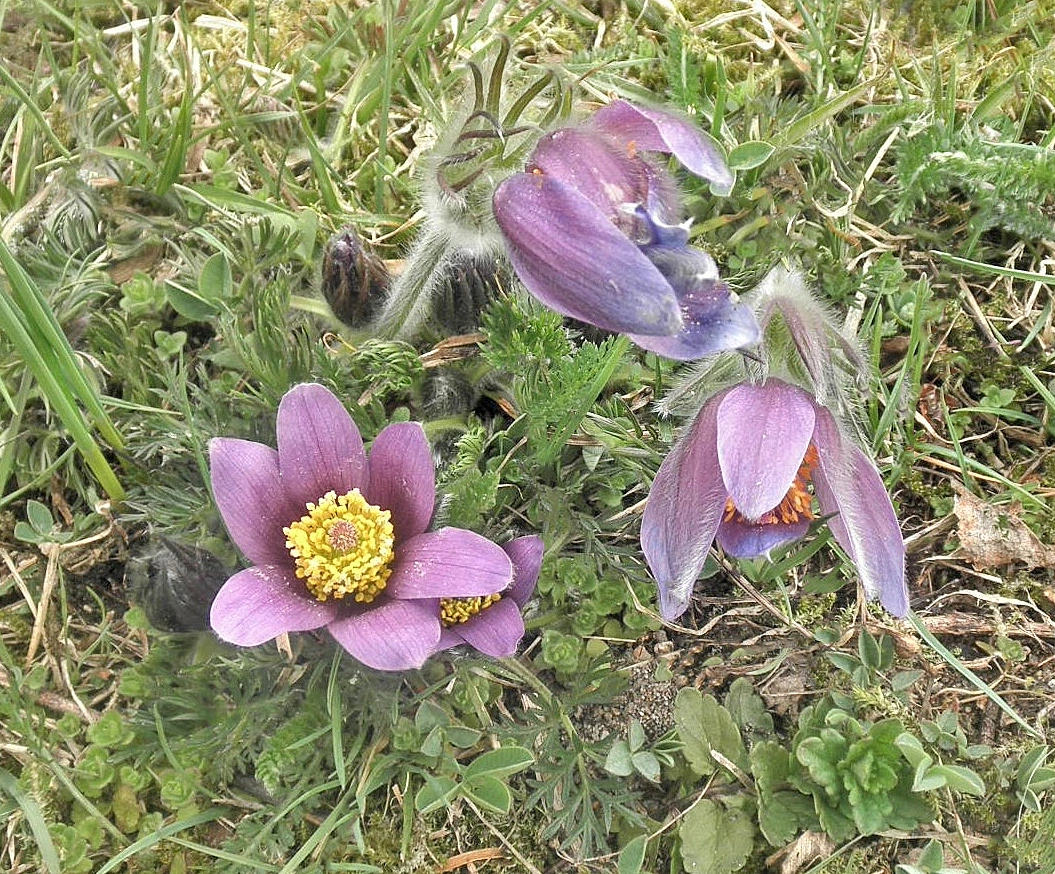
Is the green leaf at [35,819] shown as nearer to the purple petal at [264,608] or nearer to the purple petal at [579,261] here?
the purple petal at [264,608]

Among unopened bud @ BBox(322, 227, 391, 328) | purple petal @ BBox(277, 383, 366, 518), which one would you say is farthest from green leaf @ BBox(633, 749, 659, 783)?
unopened bud @ BBox(322, 227, 391, 328)

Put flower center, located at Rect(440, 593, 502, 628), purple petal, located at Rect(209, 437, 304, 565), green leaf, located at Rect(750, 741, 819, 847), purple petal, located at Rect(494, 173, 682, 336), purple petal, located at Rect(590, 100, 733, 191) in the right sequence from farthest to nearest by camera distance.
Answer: green leaf, located at Rect(750, 741, 819, 847), flower center, located at Rect(440, 593, 502, 628), purple petal, located at Rect(209, 437, 304, 565), purple petal, located at Rect(590, 100, 733, 191), purple petal, located at Rect(494, 173, 682, 336)

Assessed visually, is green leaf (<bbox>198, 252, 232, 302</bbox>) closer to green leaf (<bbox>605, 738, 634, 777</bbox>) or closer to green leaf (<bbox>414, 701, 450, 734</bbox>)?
green leaf (<bbox>414, 701, 450, 734</bbox>)

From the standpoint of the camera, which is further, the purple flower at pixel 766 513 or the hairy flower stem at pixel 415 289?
the hairy flower stem at pixel 415 289

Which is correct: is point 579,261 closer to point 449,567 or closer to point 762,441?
point 762,441

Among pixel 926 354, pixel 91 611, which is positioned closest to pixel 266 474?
pixel 91 611

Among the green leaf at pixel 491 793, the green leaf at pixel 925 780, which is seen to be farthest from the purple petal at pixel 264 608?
the green leaf at pixel 925 780

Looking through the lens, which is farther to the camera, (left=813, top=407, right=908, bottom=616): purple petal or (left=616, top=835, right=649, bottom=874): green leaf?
(left=616, top=835, right=649, bottom=874): green leaf
